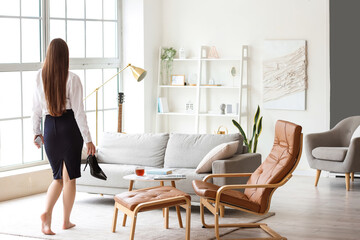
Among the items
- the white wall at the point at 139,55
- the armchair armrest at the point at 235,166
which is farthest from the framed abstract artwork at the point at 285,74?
the armchair armrest at the point at 235,166

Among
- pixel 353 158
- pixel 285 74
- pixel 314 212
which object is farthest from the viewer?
pixel 285 74

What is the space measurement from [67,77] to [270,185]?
6.32 ft

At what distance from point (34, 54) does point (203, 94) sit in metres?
2.77

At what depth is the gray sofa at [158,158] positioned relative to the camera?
6316 millimetres

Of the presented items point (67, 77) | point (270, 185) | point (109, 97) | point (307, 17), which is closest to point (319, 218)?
point (270, 185)

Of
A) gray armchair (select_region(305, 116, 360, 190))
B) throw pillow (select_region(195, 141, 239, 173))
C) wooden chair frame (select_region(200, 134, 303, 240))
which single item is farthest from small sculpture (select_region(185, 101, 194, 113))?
wooden chair frame (select_region(200, 134, 303, 240))

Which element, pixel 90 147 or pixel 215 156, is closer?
pixel 90 147

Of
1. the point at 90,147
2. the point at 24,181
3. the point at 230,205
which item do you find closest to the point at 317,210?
the point at 230,205

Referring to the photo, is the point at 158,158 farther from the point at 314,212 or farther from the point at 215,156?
the point at 314,212

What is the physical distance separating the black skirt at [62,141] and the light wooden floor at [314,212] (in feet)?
2.29

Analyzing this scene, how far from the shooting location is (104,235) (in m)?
5.49

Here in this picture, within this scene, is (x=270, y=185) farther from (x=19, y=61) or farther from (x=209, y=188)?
(x=19, y=61)

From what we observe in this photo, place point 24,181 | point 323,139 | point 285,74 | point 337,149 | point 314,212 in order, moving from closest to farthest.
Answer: point 314,212 → point 24,181 → point 337,149 → point 323,139 → point 285,74

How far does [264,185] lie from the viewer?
5.27 meters
